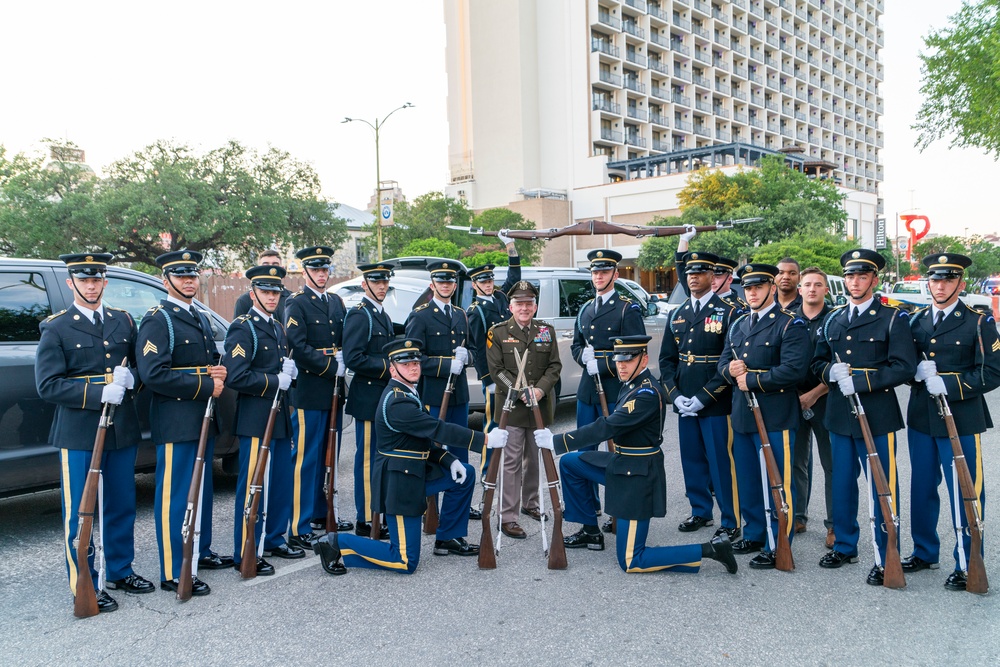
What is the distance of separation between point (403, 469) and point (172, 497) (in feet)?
4.72

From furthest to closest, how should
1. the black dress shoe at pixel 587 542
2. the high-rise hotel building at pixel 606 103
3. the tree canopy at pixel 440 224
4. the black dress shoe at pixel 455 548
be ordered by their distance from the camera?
1. the high-rise hotel building at pixel 606 103
2. the tree canopy at pixel 440 224
3. the black dress shoe at pixel 587 542
4. the black dress shoe at pixel 455 548

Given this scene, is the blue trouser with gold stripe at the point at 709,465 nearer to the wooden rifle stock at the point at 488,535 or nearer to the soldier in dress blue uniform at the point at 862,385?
the soldier in dress blue uniform at the point at 862,385

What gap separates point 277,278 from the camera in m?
5.46

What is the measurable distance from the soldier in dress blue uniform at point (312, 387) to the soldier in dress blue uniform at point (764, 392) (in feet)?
9.81

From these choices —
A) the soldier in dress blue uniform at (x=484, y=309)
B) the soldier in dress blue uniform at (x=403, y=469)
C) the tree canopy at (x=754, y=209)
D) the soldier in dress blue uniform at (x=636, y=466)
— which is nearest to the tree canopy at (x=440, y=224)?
the tree canopy at (x=754, y=209)

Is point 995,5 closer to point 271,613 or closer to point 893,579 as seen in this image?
point 893,579

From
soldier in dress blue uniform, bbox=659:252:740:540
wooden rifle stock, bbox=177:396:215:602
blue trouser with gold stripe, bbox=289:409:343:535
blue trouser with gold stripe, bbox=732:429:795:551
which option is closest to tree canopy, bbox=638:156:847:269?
soldier in dress blue uniform, bbox=659:252:740:540

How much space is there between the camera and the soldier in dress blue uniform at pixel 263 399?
16.7ft

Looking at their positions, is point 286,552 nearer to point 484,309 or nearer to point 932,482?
point 484,309

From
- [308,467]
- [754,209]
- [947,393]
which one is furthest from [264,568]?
[754,209]

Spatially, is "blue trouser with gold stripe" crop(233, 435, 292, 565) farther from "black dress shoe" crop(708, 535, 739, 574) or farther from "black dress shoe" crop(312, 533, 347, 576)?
"black dress shoe" crop(708, 535, 739, 574)

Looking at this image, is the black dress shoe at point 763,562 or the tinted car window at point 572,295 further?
the tinted car window at point 572,295

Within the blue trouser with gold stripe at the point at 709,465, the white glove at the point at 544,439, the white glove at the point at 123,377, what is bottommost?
the blue trouser with gold stripe at the point at 709,465

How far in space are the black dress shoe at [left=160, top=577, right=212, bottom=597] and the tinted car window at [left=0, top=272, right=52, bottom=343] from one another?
2135 millimetres
